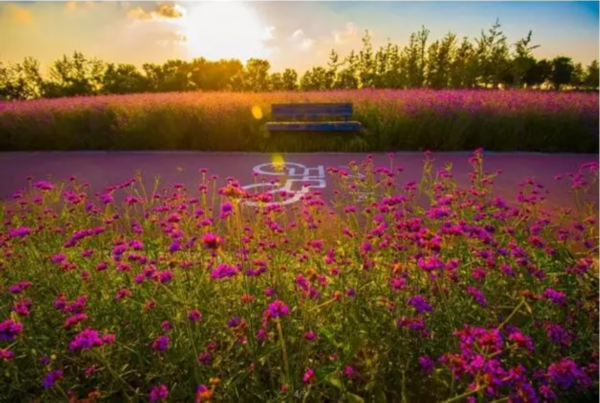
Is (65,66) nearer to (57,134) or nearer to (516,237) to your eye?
(57,134)

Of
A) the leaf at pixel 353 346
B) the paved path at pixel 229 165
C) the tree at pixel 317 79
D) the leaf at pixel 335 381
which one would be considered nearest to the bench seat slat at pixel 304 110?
the paved path at pixel 229 165

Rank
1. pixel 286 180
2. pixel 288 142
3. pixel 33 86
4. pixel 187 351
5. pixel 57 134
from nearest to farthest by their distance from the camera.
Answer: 1. pixel 187 351
2. pixel 286 180
3. pixel 288 142
4. pixel 57 134
5. pixel 33 86

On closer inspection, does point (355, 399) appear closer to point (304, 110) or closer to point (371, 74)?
point (304, 110)

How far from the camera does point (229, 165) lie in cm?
792

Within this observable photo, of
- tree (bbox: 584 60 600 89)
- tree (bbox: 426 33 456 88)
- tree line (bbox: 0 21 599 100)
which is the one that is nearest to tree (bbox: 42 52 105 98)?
tree line (bbox: 0 21 599 100)

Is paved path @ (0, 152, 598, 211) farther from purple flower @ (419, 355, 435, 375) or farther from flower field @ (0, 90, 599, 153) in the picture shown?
purple flower @ (419, 355, 435, 375)

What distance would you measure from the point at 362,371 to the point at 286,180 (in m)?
4.82

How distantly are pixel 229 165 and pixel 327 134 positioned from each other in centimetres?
306

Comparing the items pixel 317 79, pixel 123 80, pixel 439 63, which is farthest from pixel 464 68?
pixel 123 80

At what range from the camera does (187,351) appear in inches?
67.5

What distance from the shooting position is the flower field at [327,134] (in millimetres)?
9164

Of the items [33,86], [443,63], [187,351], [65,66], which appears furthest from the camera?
[65,66]

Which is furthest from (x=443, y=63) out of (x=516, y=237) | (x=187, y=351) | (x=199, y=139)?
(x=187, y=351)

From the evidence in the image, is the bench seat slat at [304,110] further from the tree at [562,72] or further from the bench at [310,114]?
the tree at [562,72]
